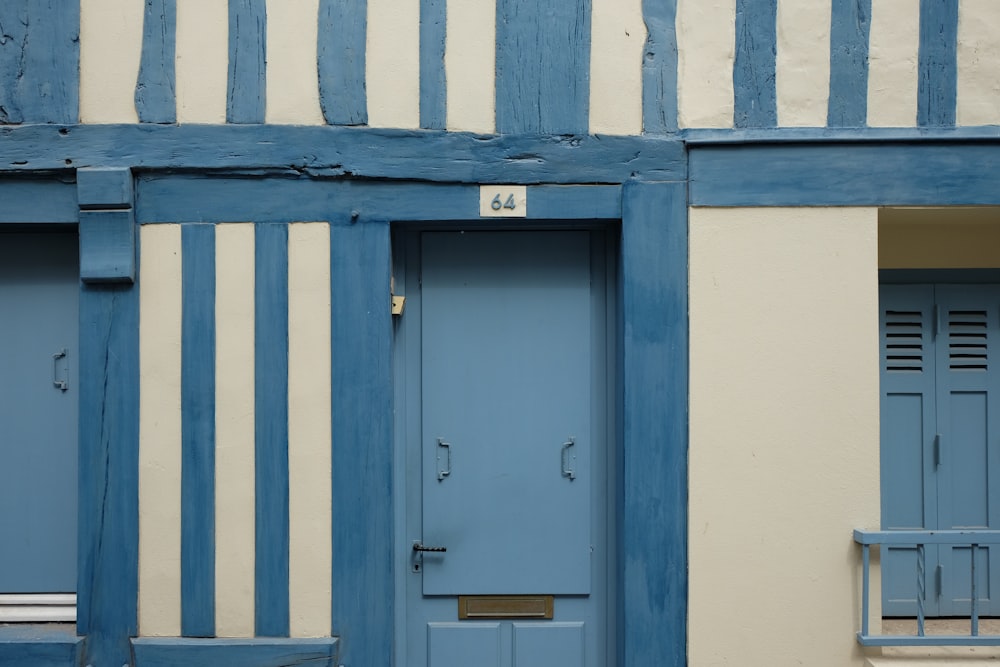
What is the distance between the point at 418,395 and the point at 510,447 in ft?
1.69

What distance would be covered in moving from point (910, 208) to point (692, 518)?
5.76 feet

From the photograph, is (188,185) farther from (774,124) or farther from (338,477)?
(774,124)

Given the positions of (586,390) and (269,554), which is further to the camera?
(586,390)

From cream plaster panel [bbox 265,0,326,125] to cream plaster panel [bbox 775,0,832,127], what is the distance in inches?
84.7

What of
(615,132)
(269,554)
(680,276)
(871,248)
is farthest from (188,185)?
(871,248)

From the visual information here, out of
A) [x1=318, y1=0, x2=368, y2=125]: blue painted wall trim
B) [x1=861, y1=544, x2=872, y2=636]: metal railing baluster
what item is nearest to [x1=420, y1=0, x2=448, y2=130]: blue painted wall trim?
[x1=318, y1=0, x2=368, y2=125]: blue painted wall trim

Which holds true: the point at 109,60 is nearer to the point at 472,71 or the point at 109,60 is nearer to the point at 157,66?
the point at 157,66

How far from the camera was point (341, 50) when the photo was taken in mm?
3350

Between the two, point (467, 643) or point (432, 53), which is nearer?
point (432, 53)

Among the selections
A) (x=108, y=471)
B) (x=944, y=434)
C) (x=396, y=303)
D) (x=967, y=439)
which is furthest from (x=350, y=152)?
(x=967, y=439)

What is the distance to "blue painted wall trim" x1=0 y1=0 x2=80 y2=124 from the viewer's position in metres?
3.35

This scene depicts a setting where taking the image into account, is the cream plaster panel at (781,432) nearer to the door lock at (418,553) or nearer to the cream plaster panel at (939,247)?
the cream plaster panel at (939,247)

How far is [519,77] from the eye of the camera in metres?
3.37

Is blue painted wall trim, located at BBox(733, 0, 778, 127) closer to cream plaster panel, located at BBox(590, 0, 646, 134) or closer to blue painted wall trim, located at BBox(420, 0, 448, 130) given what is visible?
cream plaster panel, located at BBox(590, 0, 646, 134)
